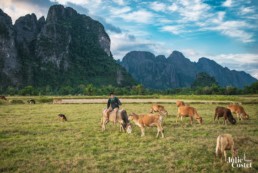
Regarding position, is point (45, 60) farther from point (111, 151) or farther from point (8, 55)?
point (111, 151)

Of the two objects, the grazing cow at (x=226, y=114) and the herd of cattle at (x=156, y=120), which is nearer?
the herd of cattle at (x=156, y=120)

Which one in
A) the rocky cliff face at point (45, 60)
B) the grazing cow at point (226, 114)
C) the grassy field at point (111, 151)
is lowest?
the grassy field at point (111, 151)

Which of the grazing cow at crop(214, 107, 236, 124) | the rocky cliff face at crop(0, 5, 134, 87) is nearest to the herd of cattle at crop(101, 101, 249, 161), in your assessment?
the grazing cow at crop(214, 107, 236, 124)

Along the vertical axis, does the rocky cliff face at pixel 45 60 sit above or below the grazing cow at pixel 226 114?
above

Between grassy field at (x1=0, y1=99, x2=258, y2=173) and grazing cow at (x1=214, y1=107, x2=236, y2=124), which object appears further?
grazing cow at (x1=214, y1=107, x2=236, y2=124)

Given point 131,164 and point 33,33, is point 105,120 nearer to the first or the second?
point 131,164

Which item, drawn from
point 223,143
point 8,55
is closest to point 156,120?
point 223,143

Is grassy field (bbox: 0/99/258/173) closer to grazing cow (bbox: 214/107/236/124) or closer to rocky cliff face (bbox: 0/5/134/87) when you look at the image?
grazing cow (bbox: 214/107/236/124)

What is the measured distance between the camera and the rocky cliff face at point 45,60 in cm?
15112

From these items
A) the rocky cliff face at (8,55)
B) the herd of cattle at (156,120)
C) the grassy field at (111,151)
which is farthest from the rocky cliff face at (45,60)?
the grassy field at (111,151)

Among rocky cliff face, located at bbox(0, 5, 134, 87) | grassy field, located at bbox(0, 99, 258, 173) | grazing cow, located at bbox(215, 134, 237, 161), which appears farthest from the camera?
rocky cliff face, located at bbox(0, 5, 134, 87)

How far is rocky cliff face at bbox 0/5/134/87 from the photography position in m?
151

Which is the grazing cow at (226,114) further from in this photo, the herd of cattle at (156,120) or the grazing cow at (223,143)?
the grazing cow at (223,143)

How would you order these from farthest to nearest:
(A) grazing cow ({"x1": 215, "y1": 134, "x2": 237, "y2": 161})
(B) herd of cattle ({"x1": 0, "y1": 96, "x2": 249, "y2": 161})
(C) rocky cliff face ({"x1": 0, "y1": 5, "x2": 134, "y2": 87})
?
(C) rocky cliff face ({"x1": 0, "y1": 5, "x2": 134, "y2": 87}) < (B) herd of cattle ({"x1": 0, "y1": 96, "x2": 249, "y2": 161}) < (A) grazing cow ({"x1": 215, "y1": 134, "x2": 237, "y2": 161})
